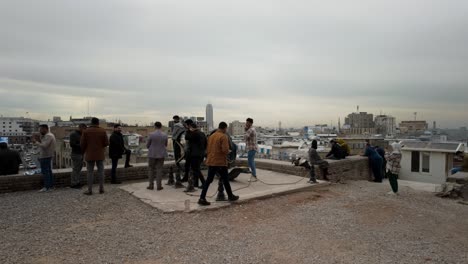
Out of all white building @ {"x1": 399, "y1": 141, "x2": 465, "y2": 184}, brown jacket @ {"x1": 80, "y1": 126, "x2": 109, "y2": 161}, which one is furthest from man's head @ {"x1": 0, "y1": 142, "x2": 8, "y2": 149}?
white building @ {"x1": 399, "y1": 141, "x2": 465, "y2": 184}

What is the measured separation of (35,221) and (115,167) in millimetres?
3615

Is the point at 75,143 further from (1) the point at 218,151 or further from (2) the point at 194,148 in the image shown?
(1) the point at 218,151

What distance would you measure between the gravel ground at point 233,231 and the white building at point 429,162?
1582 centimetres

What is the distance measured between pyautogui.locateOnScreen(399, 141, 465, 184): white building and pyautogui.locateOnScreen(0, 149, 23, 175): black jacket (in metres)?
22.6

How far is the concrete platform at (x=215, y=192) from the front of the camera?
6.13 meters

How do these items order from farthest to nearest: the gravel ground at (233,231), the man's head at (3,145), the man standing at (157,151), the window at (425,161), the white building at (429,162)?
the window at (425,161), the white building at (429,162), the man's head at (3,145), the man standing at (157,151), the gravel ground at (233,231)

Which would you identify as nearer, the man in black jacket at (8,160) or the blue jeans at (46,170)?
the blue jeans at (46,170)

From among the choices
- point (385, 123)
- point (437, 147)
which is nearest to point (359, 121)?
point (385, 123)

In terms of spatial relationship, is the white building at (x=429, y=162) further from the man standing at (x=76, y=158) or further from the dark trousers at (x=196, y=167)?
the man standing at (x=76, y=158)

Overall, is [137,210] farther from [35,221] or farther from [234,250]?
[234,250]

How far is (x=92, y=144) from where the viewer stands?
7176mm

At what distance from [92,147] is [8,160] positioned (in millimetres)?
2453

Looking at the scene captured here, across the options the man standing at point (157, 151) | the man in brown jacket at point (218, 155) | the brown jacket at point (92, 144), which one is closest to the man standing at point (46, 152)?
the brown jacket at point (92, 144)

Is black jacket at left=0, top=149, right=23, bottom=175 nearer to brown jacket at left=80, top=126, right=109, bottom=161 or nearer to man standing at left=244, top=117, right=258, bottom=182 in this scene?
brown jacket at left=80, top=126, right=109, bottom=161
